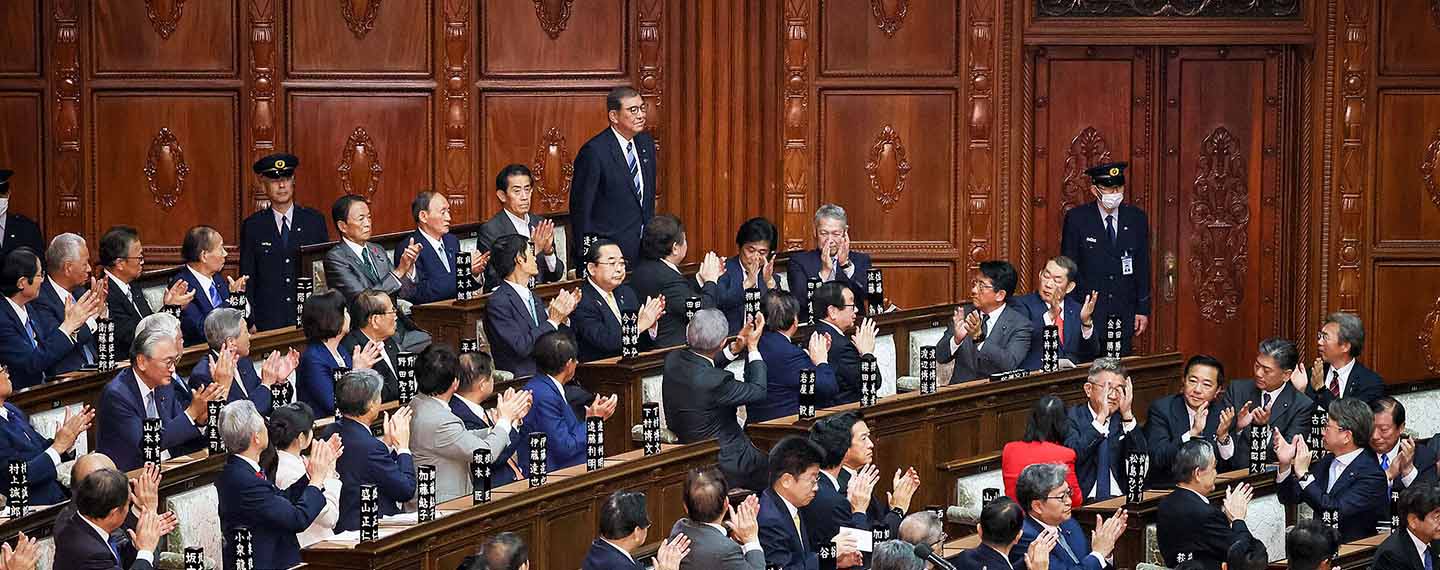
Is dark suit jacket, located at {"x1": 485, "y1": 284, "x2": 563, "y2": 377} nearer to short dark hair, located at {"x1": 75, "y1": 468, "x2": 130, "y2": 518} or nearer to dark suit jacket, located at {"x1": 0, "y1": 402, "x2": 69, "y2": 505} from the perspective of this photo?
dark suit jacket, located at {"x1": 0, "y1": 402, "x2": 69, "y2": 505}

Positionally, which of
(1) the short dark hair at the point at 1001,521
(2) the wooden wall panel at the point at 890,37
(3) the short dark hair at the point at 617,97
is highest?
(2) the wooden wall panel at the point at 890,37

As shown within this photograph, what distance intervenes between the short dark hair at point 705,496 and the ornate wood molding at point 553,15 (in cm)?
565

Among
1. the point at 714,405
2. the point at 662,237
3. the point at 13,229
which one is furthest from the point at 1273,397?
the point at 13,229

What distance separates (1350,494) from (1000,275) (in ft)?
6.59

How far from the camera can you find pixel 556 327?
9.27m

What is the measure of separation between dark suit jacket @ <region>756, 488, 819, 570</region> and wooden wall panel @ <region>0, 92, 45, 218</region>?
249 inches

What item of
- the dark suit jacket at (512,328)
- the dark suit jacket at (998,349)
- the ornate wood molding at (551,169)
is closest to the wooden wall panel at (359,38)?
the ornate wood molding at (551,169)

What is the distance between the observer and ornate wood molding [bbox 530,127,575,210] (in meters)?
12.5

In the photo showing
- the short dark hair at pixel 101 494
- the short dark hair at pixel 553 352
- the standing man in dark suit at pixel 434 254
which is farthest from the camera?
the standing man in dark suit at pixel 434 254

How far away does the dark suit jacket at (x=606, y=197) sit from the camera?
10.8 m

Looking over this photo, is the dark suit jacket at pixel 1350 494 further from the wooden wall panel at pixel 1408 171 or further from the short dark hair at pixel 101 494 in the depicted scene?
the short dark hair at pixel 101 494

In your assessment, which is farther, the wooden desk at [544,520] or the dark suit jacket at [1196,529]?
the dark suit jacket at [1196,529]

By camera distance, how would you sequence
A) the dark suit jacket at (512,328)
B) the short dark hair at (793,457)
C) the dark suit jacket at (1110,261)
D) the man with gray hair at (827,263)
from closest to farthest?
the short dark hair at (793,457)
the dark suit jacket at (512,328)
the man with gray hair at (827,263)
the dark suit jacket at (1110,261)

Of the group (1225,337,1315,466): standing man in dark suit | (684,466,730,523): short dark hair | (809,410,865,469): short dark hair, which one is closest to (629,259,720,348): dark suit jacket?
(809,410,865,469): short dark hair
